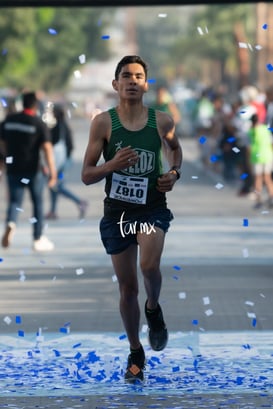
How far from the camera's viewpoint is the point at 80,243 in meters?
17.8

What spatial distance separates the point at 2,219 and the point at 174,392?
1426cm

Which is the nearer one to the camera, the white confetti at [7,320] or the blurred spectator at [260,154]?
the white confetti at [7,320]

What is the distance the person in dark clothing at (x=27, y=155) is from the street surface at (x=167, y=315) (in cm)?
34

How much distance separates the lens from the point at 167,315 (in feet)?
37.6

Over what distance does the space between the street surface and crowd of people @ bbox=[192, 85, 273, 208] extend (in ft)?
4.01

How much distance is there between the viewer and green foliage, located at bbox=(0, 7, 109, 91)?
187 ft

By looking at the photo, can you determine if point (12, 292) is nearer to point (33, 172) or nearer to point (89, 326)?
point (89, 326)

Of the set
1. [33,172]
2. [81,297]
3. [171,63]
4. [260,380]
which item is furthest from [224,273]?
[171,63]

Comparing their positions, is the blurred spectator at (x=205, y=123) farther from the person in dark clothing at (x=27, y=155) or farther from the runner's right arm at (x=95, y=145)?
the runner's right arm at (x=95, y=145)

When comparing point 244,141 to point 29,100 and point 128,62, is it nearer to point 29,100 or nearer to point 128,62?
point 29,100

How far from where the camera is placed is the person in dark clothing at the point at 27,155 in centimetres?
1664

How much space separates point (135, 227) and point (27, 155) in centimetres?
815

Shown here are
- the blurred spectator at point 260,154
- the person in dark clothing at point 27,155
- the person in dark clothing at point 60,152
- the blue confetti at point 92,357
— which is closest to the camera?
the blue confetti at point 92,357

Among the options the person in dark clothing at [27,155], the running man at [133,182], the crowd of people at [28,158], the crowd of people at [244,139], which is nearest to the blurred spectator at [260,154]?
the crowd of people at [244,139]
